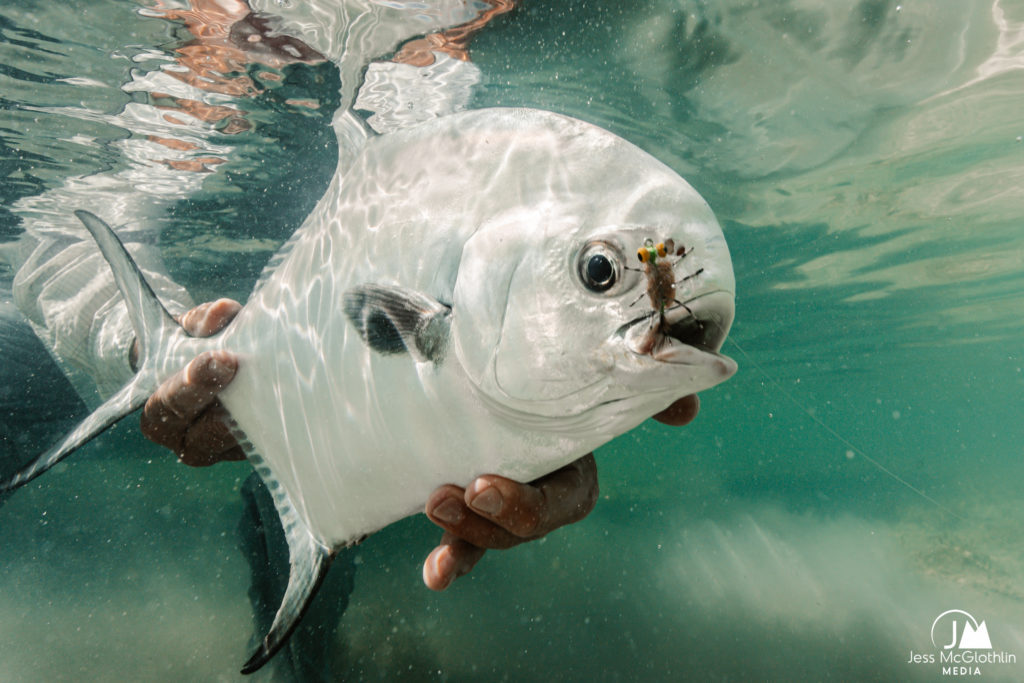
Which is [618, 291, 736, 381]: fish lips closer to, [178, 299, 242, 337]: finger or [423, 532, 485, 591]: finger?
[423, 532, 485, 591]: finger

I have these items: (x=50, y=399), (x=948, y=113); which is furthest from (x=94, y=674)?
(x=948, y=113)

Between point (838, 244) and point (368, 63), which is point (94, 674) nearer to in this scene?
point (368, 63)

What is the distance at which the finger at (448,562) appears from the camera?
1.91 metres

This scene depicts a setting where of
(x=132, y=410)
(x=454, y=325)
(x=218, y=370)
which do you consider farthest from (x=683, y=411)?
(x=132, y=410)

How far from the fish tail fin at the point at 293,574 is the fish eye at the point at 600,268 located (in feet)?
4.61

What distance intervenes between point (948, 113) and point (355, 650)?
456 inches

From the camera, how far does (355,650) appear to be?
7.65m

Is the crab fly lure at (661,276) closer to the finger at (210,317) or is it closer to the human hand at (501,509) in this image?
the human hand at (501,509)

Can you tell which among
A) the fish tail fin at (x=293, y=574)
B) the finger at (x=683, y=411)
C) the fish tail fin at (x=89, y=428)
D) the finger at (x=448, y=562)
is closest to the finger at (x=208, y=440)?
the fish tail fin at (x=89, y=428)

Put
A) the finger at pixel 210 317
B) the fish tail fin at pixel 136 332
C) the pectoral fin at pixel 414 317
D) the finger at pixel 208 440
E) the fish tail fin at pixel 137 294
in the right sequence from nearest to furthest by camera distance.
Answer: the pectoral fin at pixel 414 317 → the fish tail fin at pixel 136 332 → the fish tail fin at pixel 137 294 → the finger at pixel 208 440 → the finger at pixel 210 317

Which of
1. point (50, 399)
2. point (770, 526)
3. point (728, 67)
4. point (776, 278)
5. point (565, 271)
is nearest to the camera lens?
point (565, 271)

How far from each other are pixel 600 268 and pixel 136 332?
220 centimetres

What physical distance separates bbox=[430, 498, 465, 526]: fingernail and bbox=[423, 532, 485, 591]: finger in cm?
29

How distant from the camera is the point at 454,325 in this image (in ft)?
4.62
